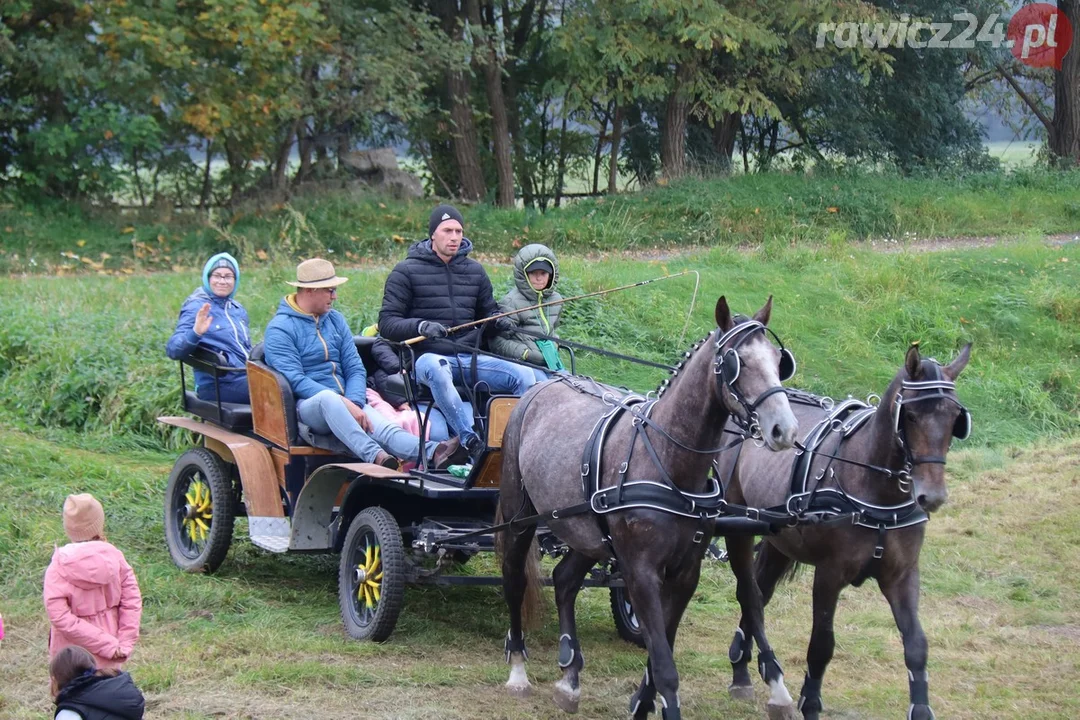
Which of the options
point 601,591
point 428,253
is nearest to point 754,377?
point 428,253

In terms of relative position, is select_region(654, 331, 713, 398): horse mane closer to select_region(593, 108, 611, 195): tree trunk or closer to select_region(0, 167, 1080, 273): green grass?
select_region(0, 167, 1080, 273): green grass

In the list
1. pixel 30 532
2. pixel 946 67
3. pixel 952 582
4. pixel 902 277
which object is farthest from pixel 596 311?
pixel 946 67

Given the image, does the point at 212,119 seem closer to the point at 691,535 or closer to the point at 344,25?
the point at 344,25

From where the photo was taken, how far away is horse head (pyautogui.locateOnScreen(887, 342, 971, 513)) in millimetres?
4793

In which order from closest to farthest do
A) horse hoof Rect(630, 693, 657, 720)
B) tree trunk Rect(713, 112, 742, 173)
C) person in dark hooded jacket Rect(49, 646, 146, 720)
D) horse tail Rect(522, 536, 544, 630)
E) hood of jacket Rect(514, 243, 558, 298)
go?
person in dark hooded jacket Rect(49, 646, 146, 720)
horse hoof Rect(630, 693, 657, 720)
horse tail Rect(522, 536, 544, 630)
hood of jacket Rect(514, 243, 558, 298)
tree trunk Rect(713, 112, 742, 173)

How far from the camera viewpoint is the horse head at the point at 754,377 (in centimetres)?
448

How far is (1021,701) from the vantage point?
5586 millimetres

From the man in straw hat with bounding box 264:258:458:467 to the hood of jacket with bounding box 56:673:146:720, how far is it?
91.6 inches

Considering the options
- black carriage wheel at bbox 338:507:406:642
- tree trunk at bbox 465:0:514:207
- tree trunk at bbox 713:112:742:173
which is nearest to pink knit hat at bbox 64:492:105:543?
black carriage wheel at bbox 338:507:406:642

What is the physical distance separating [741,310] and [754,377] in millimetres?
7892

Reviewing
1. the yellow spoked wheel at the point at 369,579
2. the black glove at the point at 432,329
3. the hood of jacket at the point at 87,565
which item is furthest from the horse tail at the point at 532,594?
the hood of jacket at the point at 87,565

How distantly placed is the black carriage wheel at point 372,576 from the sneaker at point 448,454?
0.36 meters

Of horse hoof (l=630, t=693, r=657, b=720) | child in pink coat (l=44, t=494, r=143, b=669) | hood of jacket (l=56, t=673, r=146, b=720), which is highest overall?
child in pink coat (l=44, t=494, r=143, b=669)

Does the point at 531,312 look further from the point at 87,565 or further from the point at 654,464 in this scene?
the point at 87,565
